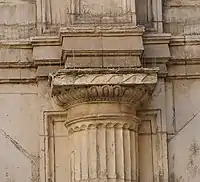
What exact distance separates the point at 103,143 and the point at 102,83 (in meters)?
0.65

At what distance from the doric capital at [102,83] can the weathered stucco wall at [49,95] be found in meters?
0.64

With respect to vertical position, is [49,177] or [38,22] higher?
[38,22]

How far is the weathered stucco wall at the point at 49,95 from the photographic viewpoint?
366 inches

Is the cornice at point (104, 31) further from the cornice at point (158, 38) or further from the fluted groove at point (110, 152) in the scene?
the fluted groove at point (110, 152)

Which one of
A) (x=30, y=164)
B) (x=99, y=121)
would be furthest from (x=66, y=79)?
(x=30, y=164)

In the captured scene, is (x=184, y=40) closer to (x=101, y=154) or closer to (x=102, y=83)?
(x=102, y=83)

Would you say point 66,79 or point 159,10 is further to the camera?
point 159,10

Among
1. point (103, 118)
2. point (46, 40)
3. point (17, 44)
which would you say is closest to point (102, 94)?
point (103, 118)

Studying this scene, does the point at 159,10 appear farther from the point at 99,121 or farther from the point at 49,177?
the point at 49,177

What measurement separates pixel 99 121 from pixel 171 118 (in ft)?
3.34

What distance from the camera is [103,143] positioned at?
8.88 meters

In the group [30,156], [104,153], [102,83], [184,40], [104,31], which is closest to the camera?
[102,83]

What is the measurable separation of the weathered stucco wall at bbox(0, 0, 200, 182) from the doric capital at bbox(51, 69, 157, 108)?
642 millimetres

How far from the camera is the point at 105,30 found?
9.16 metres
